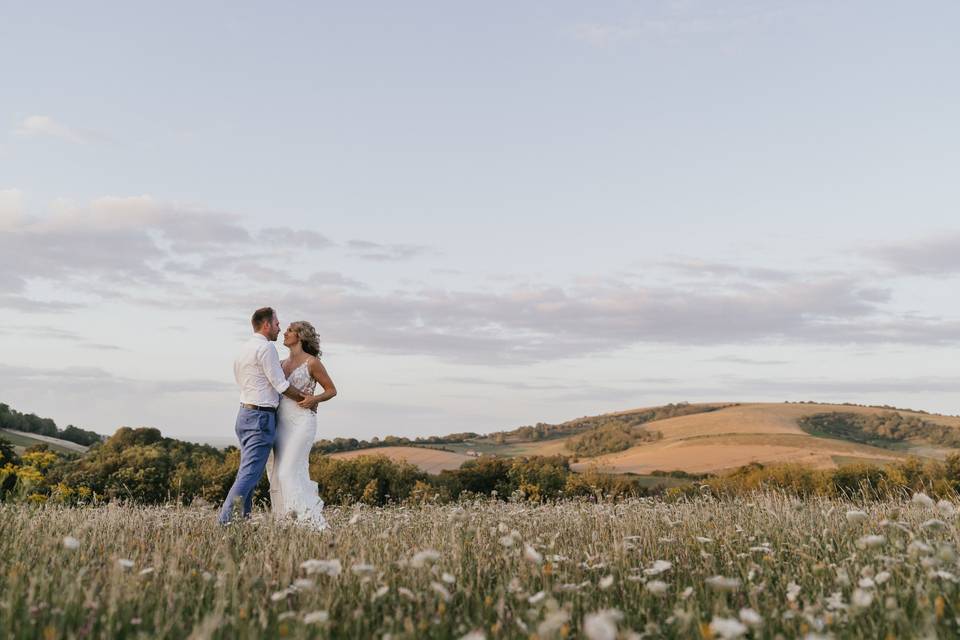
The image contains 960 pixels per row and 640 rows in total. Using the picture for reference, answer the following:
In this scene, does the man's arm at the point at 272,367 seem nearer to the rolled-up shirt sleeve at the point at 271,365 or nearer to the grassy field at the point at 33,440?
the rolled-up shirt sleeve at the point at 271,365

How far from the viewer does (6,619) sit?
324cm

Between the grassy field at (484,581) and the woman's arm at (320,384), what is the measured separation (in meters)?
2.31

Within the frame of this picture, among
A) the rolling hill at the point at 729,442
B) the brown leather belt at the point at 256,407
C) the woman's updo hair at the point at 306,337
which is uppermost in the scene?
the woman's updo hair at the point at 306,337

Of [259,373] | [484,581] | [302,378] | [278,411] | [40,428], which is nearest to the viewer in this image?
[484,581]

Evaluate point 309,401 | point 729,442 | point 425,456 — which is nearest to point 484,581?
point 309,401

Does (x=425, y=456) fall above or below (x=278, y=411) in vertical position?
below

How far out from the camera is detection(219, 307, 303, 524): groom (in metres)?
8.71

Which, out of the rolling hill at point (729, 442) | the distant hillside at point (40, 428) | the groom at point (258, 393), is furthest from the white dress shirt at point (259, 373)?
the distant hillside at point (40, 428)

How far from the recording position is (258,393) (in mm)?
8883

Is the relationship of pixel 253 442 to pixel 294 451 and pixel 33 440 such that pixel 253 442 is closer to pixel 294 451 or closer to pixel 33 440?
pixel 294 451

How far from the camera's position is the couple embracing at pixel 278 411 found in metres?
8.73

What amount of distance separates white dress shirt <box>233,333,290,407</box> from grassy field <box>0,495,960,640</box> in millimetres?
2065

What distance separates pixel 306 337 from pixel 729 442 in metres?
36.8

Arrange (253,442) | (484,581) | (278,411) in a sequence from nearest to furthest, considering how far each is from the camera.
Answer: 1. (484,581)
2. (253,442)
3. (278,411)
